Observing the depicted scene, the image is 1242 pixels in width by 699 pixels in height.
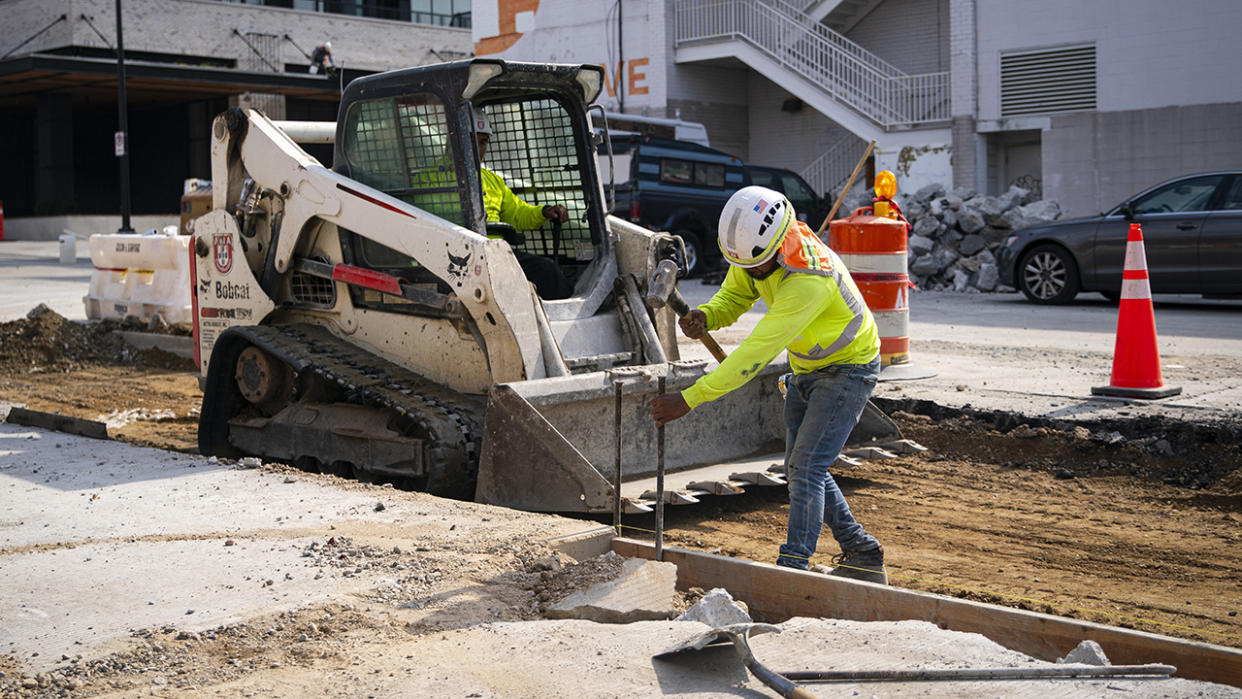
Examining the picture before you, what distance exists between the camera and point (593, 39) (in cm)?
3466

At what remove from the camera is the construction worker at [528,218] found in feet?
27.3

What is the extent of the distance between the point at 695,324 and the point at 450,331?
7.41 feet

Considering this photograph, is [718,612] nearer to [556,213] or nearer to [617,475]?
[617,475]

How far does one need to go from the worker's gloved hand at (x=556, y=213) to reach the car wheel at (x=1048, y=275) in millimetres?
10395

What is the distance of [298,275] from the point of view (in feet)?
28.9

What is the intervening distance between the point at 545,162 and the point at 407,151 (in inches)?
46.4

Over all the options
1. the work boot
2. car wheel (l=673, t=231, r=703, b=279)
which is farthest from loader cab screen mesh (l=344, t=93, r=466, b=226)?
car wheel (l=673, t=231, r=703, b=279)

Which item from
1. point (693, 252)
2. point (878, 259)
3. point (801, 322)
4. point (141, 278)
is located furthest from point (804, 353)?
point (693, 252)

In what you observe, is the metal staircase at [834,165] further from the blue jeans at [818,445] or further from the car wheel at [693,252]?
the blue jeans at [818,445]

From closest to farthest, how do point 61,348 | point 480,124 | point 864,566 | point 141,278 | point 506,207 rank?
point 864,566 → point 480,124 → point 506,207 → point 61,348 → point 141,278

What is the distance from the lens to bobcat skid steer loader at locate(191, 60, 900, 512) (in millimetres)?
7137

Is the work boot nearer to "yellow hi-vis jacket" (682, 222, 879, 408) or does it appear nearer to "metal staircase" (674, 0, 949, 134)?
"yellow hi-vis jacket" (682, 222, 879, 408)

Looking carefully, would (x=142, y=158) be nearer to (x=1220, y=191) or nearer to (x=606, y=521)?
(x=1220, y=191)

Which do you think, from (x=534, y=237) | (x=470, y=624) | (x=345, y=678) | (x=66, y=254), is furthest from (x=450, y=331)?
(x=66, y=254)
